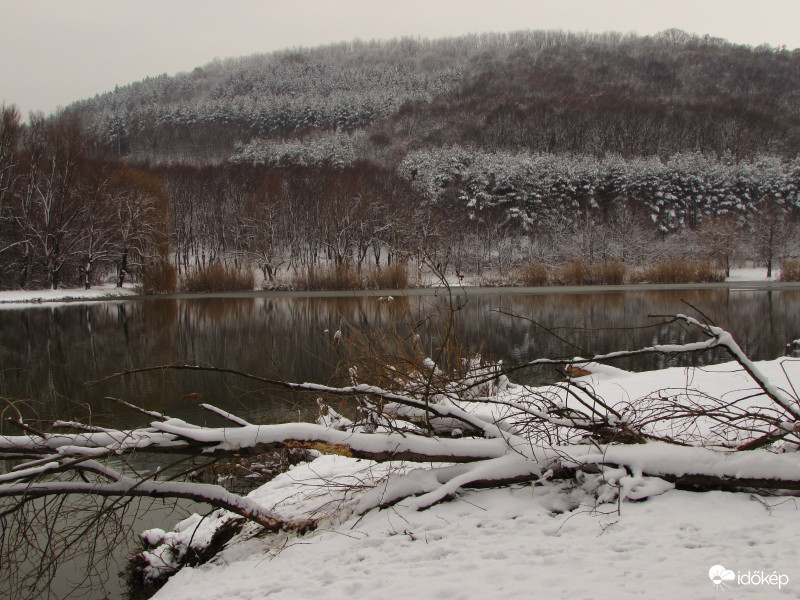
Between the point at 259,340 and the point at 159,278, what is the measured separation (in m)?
23.9

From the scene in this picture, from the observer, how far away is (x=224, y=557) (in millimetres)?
3096

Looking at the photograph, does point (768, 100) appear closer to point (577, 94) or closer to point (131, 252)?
point (577, 94)

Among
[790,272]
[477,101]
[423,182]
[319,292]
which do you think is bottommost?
[319,292]

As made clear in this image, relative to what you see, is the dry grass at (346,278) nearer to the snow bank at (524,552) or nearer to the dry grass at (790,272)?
the dry grass at (790,272)

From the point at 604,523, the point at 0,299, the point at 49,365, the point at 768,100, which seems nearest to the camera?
the point at 604,523

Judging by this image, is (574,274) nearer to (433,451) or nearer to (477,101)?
(433,451)

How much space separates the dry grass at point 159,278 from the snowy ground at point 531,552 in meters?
34.7

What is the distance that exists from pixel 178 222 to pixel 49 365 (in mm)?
42580

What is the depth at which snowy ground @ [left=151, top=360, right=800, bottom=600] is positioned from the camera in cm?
206

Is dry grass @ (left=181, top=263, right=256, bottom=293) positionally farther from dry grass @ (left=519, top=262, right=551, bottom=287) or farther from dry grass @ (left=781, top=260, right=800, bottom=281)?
dry grass @ (left=781, top=260, right=800, bottom=281)

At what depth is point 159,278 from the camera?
34.7 m

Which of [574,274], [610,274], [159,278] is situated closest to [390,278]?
[574,274]

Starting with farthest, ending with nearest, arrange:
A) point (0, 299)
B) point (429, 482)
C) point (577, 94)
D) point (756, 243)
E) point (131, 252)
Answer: point (577, 94) → point (756, 243) → point (131, 252) → point (0, 299) → point (429, 482)

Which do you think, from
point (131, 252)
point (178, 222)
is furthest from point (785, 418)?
point (178, 222)
